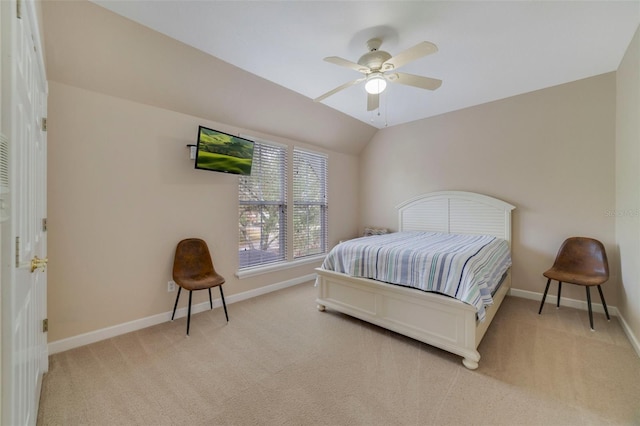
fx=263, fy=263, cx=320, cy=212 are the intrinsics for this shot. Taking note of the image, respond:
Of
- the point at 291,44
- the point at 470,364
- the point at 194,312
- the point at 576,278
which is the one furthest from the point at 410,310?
the point at 291,44

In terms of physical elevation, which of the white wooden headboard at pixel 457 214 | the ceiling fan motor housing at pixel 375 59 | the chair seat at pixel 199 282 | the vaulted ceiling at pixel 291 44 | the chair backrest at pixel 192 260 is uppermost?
the vaulted ceiling at pixel 291 44

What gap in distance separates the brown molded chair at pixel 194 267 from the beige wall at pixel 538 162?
3.46 meters

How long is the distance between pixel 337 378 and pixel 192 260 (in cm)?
201

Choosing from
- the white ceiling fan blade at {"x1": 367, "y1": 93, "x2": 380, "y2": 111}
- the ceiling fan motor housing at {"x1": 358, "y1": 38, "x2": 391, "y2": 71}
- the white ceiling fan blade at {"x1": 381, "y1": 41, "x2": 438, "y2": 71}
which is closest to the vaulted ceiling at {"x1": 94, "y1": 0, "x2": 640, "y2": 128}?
the ceiling fan motor housing at {"x1": 358, "y1": 38, "x2": 391, "y2": 71}

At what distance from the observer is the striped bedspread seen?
2.17 metres

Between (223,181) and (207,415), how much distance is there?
8.05ft

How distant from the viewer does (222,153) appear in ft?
9.99

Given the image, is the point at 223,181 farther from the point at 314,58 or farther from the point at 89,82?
the point at 314,58

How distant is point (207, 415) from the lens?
1610 millimetres

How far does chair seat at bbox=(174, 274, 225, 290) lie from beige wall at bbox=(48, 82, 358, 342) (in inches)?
11.9

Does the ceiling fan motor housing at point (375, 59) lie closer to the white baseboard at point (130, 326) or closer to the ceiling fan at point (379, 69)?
the ceiling fan at point (379, 69)

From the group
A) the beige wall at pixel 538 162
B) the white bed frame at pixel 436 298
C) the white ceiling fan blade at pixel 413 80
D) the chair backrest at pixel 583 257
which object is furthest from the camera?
the beige wall at pixel 538 162

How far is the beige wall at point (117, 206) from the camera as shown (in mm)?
2285

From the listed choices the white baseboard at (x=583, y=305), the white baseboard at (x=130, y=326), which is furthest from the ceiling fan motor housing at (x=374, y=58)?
the white baseboard at (x=583, y=305)
